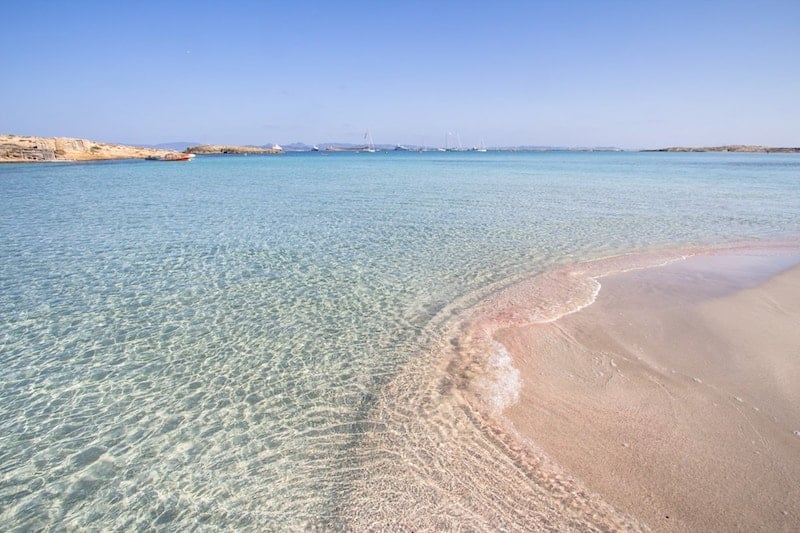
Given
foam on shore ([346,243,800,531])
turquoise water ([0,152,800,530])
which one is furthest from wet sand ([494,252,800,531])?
turquoise water ([0,152,800,530])

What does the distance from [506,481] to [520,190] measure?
27712 mm

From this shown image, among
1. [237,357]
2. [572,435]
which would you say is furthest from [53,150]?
[572,435]

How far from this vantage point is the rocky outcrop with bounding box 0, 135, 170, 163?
68188 millimetres

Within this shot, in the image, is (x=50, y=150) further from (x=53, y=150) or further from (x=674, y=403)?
(x=674, y=403)

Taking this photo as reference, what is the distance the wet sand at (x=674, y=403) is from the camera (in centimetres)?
371

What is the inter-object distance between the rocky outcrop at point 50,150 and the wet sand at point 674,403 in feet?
296

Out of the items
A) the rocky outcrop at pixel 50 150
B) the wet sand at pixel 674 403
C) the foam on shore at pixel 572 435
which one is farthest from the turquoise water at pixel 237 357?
the rocky outcrop at pixel 50 150

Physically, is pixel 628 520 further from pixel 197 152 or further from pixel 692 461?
pixel 197 152

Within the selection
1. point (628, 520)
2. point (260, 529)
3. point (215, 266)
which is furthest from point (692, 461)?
point (215, 266)

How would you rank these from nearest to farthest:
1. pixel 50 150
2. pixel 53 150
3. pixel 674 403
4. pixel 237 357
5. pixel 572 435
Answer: pixel 572 435
pixel 674 403
pixel 237 357
pixel 50 150
pixel 53 150

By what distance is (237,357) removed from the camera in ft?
20.5

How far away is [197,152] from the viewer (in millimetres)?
151250

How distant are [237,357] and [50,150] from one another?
3587 inches

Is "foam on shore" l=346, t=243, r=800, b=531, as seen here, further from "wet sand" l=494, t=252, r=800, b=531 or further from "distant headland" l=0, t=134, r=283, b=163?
"distant headland" l=0, t=134, r=283, b=163
